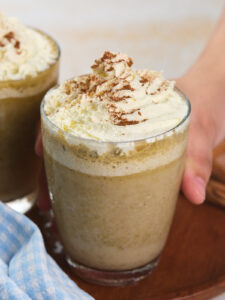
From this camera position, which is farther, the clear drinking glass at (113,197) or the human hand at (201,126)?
the human hand at (201,126)

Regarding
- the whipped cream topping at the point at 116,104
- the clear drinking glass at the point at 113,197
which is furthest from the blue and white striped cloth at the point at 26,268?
the whipped cream topping at the point at 116,104

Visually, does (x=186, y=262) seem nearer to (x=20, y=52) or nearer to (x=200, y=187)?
(x=200, y=187)

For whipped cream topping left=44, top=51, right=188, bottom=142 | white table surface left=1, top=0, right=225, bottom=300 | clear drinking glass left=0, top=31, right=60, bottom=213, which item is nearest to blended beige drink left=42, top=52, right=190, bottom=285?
whipped cream topping left=44, top=51, right=188, bottom=142

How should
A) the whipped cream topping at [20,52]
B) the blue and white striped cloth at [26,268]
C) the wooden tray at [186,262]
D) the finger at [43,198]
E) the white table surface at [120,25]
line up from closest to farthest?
the blue and white striped cloth at [26,268]
the wooden tray at [186,262]
the whipped cream topping at [20,52]
the finger at [43,198]
the white table surface at [120,25]

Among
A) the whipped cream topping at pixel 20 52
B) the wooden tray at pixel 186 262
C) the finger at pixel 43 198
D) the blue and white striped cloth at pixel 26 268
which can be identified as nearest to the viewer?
the blue and white striped cloth at pixel 26 268

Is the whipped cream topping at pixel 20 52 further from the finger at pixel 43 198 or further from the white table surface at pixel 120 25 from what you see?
the white table surface at pixel 120 25

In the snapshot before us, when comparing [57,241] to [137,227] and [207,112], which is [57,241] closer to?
[137,227]

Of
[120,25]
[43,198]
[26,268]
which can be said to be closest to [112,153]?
[26,268]
